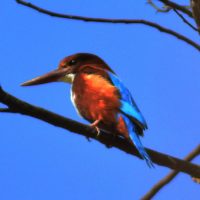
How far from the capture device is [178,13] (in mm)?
3184

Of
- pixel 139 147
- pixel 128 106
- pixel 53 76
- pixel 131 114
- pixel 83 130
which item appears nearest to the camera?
pixel 83 130

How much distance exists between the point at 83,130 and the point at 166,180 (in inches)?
21.1

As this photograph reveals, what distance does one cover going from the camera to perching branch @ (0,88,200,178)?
2.37m

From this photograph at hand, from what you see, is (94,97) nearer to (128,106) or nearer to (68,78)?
(128,106)

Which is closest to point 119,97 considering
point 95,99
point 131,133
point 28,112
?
point 95,99

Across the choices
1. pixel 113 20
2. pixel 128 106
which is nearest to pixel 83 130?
pixel 113 20

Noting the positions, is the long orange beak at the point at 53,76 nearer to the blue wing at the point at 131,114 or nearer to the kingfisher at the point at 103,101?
the kingfisher at the point at 103,101

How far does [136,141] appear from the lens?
3.05 m

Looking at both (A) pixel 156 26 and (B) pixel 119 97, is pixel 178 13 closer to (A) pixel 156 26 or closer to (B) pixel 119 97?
(A) pixel 156 26

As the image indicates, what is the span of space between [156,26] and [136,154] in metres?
0.80

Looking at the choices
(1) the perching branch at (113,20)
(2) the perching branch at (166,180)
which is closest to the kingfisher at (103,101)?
(2) the perching branch at (166,180)

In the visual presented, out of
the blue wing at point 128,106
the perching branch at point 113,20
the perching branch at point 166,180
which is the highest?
the perching branch at point 113,20

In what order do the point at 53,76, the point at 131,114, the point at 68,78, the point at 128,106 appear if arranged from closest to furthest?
1. the point at 131,114
2. the point at 128,106
3. the point at 68,78
4. the point at 53,76

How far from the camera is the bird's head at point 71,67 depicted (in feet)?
14.0
